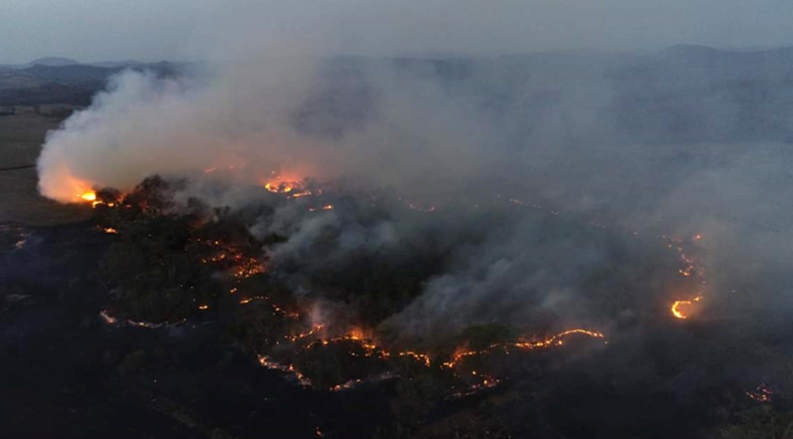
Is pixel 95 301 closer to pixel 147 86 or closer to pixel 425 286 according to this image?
pixel 425 286

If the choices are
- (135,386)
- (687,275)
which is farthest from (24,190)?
(687,275)

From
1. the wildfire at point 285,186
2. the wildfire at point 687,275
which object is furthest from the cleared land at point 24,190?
the wildfire at point 687,275

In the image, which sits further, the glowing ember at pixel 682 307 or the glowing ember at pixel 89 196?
the glowing ember at pixel 89 196

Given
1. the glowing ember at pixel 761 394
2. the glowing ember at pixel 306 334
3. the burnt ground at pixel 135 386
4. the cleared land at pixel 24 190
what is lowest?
the cleared land at pixel 24 190

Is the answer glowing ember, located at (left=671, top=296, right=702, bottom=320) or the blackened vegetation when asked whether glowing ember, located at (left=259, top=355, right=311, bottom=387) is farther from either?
glowing ember, located at (left=671, top=296, right=702, bottom=320)

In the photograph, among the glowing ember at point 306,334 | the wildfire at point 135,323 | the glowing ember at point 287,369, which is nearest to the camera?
the glowing ember at point 287,369

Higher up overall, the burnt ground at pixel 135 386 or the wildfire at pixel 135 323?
the burnt ground at pixel 135 386

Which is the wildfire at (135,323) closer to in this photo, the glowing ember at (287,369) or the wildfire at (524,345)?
the glowing ember at (287,369)

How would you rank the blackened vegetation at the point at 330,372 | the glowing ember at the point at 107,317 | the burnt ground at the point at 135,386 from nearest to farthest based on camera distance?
the blackened vegetation at the point at 330,372, the burnt ground at the point at 135,386, the glowing ember at the point at 107,317
